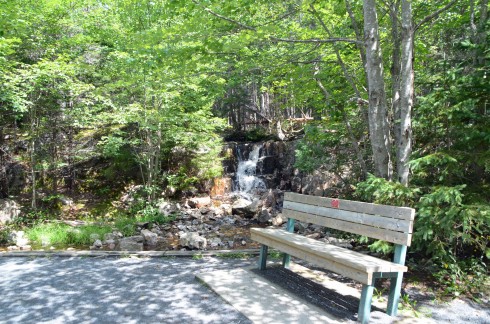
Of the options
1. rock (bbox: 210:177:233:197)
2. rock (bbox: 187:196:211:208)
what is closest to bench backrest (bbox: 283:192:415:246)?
rock (bbox: 187:196:211:208)

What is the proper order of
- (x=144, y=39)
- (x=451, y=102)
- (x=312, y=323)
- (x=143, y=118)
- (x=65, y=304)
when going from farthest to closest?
(x=143, y=118) → (x=144, y=39) → (x=451, y=102) → (x=65, y=304) → (x=312, y=323)

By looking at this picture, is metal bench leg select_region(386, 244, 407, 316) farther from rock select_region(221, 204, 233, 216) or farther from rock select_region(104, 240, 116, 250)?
rock select_region(221, 204, 233, 216)

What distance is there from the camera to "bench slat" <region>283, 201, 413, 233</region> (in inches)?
127

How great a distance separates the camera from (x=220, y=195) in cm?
1306

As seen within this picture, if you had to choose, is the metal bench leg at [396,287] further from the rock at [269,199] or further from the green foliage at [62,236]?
the rock at [269,199]

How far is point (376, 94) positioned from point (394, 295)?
8.76ft

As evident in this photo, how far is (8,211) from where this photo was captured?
9.33 m

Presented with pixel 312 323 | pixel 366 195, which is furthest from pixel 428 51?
pixel 312 323

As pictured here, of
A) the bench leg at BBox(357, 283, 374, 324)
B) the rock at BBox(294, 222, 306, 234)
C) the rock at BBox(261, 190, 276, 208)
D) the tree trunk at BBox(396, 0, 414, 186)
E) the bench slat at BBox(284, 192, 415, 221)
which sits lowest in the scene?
the rock at BBox(294, 222, 306, 234)

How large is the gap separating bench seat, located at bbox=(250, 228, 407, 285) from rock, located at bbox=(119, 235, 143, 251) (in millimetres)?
3630

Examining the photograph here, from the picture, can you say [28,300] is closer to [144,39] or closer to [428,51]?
[144,39]

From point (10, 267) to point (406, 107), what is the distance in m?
5.88

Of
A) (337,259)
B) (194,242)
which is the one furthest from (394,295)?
(194,242)

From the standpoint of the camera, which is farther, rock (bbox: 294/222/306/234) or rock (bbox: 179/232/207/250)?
rock (bbox: 294/222/306/234)
